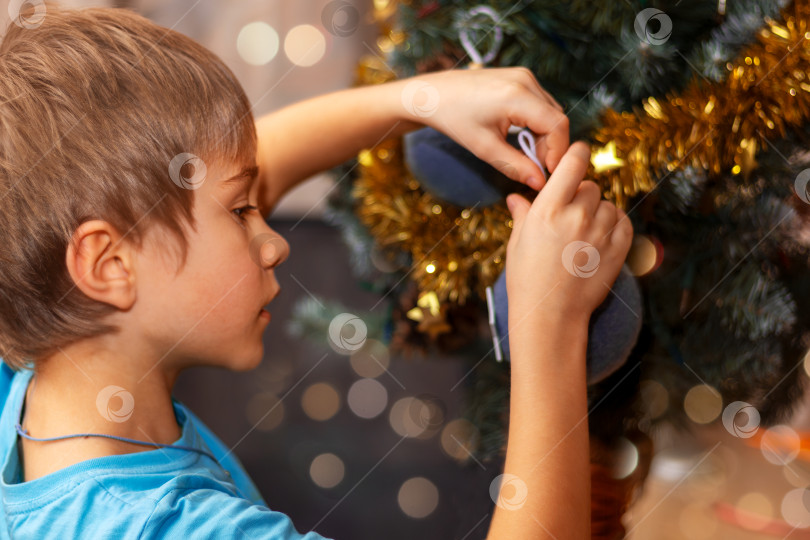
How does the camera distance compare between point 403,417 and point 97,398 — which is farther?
point 403,417

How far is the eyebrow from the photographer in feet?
2.09

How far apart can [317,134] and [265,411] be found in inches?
38.7

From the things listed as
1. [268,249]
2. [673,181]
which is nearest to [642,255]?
[673,181]

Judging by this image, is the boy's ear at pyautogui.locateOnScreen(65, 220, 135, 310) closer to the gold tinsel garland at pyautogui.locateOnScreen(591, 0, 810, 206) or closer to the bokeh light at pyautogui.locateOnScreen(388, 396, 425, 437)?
the gold tinsel garland at pyautogui.locateOnScreen(591, 0, 810, 206)

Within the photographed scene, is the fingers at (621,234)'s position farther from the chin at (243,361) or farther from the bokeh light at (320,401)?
the bokeh light at (320,401)

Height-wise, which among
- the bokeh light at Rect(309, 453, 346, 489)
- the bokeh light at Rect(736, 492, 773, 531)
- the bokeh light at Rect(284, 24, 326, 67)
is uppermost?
the bokeh light at Rect(284, 24, 326, 67)

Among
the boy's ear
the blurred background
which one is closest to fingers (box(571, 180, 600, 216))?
the boy's ear

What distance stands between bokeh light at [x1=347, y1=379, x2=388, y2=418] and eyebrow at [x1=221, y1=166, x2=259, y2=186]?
100 centimetres

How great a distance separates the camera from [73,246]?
591 millimetres

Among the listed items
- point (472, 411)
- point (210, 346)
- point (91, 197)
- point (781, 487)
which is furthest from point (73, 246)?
point (781, 487)

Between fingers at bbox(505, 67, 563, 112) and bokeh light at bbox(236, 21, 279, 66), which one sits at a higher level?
fingers at bbox(505, 67, 563, 112)

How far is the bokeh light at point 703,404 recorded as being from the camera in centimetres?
72

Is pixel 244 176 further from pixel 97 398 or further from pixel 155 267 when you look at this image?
pixel 97 398

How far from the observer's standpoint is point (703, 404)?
0.74 metres
